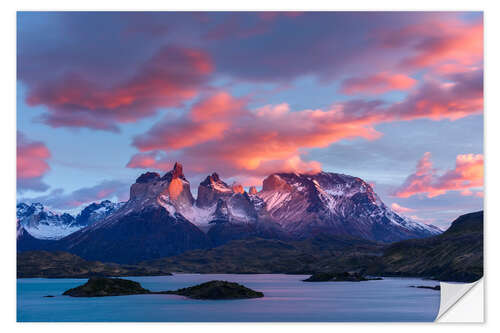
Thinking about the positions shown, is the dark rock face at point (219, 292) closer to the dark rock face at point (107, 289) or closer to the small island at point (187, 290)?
the small island at point (187, 290)

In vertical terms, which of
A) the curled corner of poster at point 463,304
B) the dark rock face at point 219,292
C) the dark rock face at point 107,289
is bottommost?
the dark rock face at point 107,289

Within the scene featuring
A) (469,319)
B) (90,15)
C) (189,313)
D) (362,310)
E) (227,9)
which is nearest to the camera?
(469,319)

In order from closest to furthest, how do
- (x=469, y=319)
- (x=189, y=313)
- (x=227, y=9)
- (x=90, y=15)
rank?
1. (x=469, y=319)
2. (x=227, y=9)
3. (x=90, y=15)
4. (x=189, y=313)

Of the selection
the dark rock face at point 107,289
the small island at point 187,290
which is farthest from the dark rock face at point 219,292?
the dark rock face at point 107,289

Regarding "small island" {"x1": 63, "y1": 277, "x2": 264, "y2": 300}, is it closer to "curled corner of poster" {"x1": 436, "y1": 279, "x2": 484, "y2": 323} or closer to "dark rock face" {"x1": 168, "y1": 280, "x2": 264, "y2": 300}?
"dark rock face" {"x1": 168, "y1": 280, "x2": 264, "y2": 300}
